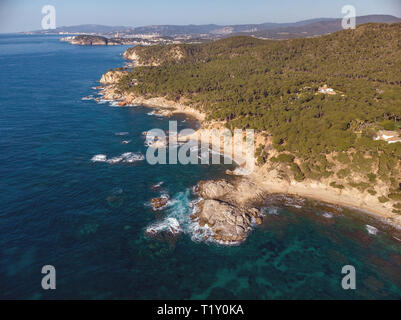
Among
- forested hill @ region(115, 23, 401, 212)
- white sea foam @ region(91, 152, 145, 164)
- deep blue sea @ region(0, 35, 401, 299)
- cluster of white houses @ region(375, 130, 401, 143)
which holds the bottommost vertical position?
deep blue sea @ region(0, 35, 401, 299)

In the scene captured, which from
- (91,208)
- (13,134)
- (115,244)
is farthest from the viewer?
(13,134)

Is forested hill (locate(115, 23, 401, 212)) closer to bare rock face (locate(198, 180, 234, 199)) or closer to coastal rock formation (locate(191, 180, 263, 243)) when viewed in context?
bare rock face (locate(198, 180, 234, 199))

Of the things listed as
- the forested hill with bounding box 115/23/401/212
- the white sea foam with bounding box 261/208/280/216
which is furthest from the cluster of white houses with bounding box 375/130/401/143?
the white sea foam with bounding box 261/208/280/216

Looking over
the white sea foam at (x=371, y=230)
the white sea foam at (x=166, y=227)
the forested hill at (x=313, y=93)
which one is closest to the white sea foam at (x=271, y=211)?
the forested hill at (x=313, y=93)

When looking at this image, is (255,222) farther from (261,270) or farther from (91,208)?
(91,208)

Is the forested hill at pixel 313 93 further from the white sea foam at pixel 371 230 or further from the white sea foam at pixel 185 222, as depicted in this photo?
the white sea foam at pixel 185 222

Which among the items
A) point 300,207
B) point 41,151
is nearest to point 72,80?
point 41,151

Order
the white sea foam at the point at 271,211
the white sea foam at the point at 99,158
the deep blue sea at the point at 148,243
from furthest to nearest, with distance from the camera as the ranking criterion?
the white sea foam at the point at 99,158 → the white sea foam at the point at 271,211 → the deep blue sea at the point at 148,243
